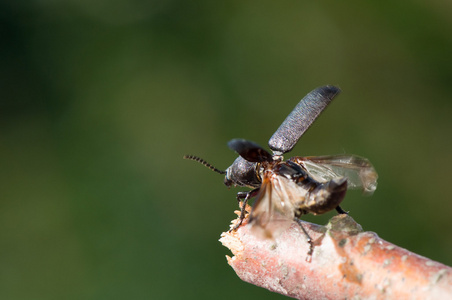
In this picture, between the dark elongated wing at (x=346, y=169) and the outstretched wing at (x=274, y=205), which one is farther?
the dark elongated wing at (x=346, y=169)

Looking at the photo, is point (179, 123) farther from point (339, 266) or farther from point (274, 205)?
point (339, 266)

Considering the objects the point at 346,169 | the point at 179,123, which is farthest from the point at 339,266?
the point at 179,123

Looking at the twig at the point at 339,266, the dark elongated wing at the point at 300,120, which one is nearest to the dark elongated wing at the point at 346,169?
the dark elongated wing at the point at 300,120

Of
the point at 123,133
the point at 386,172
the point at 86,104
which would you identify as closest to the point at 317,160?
the point at 386,172

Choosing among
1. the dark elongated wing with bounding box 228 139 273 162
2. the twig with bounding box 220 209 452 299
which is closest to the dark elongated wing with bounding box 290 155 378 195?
the dark elongated wing with bounding box 228 139 273 162

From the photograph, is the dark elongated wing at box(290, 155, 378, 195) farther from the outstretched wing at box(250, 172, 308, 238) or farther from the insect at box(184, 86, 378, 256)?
the outstretched wing at box(250, 172, 308, 238)

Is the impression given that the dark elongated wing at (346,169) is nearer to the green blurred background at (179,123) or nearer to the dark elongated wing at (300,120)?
the dark elongated wing at (300,120)

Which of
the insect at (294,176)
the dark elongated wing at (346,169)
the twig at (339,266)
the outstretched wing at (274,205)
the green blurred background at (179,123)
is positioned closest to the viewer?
the twig at (339,266)

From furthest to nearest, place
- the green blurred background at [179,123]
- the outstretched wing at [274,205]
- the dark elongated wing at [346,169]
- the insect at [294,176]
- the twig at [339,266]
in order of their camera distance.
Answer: the green blurred background at [179,123]
the dark elongated wing at [346,169]
the insect at [294,176]
the outstretched wing at [274,205]
the twig at [339,266]
